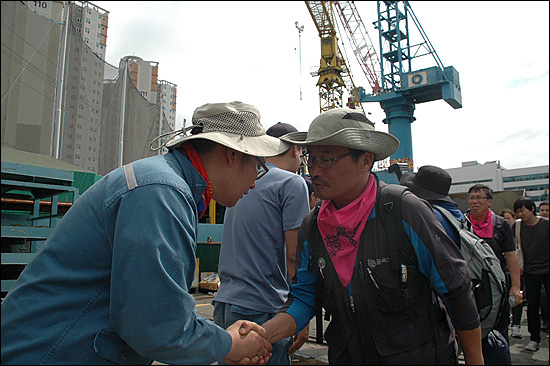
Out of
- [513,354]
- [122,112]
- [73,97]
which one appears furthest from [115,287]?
[122,112]

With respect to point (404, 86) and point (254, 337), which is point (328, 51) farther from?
point (254, 337)

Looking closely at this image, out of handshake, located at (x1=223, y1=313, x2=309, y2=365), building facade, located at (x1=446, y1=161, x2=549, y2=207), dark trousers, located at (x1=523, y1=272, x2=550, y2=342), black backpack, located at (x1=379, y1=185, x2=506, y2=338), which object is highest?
building facade, located at (x1=446, y1=161, x2=549, y2=207)

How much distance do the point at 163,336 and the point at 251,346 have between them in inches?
20.1

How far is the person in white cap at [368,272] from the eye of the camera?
5.14 feet

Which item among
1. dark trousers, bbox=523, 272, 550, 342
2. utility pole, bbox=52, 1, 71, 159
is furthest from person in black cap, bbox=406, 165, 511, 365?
utility pole, bbox=52, 1, 71, 159

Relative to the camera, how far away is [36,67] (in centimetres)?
812

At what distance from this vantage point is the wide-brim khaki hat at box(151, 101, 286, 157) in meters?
1.64

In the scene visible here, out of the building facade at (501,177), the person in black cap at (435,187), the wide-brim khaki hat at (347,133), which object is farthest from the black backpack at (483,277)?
the building facade at (501,177)

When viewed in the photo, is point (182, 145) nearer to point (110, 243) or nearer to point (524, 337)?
point (110, 243)

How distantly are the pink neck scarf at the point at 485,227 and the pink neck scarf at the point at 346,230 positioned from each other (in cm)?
263

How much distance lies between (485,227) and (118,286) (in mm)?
3854

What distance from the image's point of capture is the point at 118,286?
115cm

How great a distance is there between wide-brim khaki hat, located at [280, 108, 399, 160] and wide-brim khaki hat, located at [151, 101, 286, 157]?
0.85 ft

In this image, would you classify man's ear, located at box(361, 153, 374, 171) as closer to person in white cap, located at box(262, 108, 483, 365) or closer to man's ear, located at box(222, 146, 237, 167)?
person in white cap, located at box(262, 108, 483, 365)
